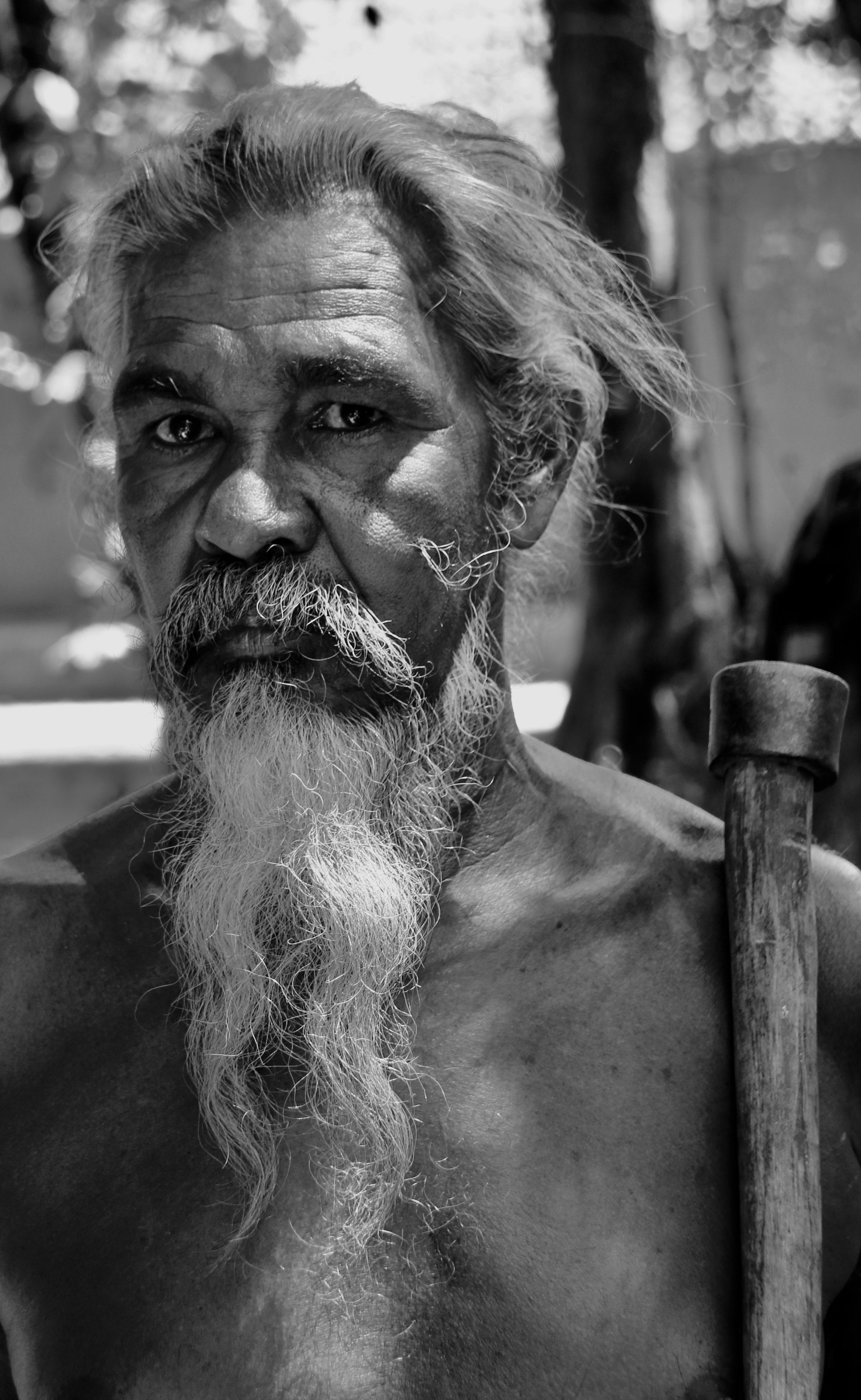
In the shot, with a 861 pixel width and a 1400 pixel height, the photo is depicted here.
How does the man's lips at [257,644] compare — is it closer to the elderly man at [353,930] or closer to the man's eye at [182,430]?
the elderly man at [353,930]

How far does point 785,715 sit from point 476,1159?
705mm

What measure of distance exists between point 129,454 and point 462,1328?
130 centimetres

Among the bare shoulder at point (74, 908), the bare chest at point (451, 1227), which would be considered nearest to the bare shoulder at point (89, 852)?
the bare shoulder at point (74, 908)

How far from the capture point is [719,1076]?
2.07m

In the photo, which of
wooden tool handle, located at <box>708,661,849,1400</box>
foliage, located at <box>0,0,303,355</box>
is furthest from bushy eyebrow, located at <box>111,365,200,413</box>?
foliage, located at <box>0,0,303,355</box>

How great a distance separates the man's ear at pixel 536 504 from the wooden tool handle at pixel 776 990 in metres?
0.49

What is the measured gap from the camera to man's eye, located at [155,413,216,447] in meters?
2.26

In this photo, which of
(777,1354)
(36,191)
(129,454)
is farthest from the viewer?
(36,191)

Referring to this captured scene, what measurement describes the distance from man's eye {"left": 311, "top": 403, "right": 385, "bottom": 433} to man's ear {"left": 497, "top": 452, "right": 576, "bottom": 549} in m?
0.33

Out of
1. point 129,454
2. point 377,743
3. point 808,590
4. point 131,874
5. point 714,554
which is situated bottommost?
point 714,554

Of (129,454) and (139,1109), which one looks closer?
(139,1109)

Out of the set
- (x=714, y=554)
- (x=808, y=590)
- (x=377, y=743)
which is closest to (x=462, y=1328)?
(x=377, y=743)

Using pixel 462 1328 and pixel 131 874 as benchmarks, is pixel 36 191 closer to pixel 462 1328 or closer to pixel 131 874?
pixel 131 874

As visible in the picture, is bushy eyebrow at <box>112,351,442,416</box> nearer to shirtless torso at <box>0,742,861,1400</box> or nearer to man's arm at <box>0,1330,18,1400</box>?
shirtless torso at <box>0,742,861,1400</box>
